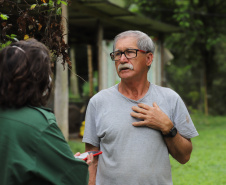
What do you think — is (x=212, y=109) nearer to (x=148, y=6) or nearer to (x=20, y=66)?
(x=148, y=6)

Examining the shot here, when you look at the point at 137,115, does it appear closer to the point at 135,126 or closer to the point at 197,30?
the point at 135,126

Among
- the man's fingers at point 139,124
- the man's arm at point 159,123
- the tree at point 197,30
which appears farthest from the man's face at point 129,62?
the tree at point 197,30

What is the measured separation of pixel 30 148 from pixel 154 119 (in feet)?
3.52

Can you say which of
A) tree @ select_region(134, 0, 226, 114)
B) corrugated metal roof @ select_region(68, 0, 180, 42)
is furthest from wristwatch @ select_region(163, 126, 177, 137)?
tree @ select_region(134, 0, 226, 114)

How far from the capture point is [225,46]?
2300 cm

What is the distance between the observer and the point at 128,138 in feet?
9.04

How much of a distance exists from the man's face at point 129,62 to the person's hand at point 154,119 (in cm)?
30

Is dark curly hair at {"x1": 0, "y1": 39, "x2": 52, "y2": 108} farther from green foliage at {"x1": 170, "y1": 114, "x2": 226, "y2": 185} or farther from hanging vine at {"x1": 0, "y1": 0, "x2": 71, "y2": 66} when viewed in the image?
green foliage at {"x1": 170, "y1": 114, "x2": 226, "y2": 185}

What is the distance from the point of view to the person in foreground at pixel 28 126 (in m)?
1.91

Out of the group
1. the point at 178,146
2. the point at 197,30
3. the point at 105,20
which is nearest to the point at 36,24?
the point at 178,146

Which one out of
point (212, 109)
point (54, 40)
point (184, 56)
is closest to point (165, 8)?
point (184, 56)

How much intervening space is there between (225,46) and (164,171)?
21372 millimetres

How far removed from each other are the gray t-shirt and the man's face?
0.51 feet

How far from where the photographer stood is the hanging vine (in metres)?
2.84
